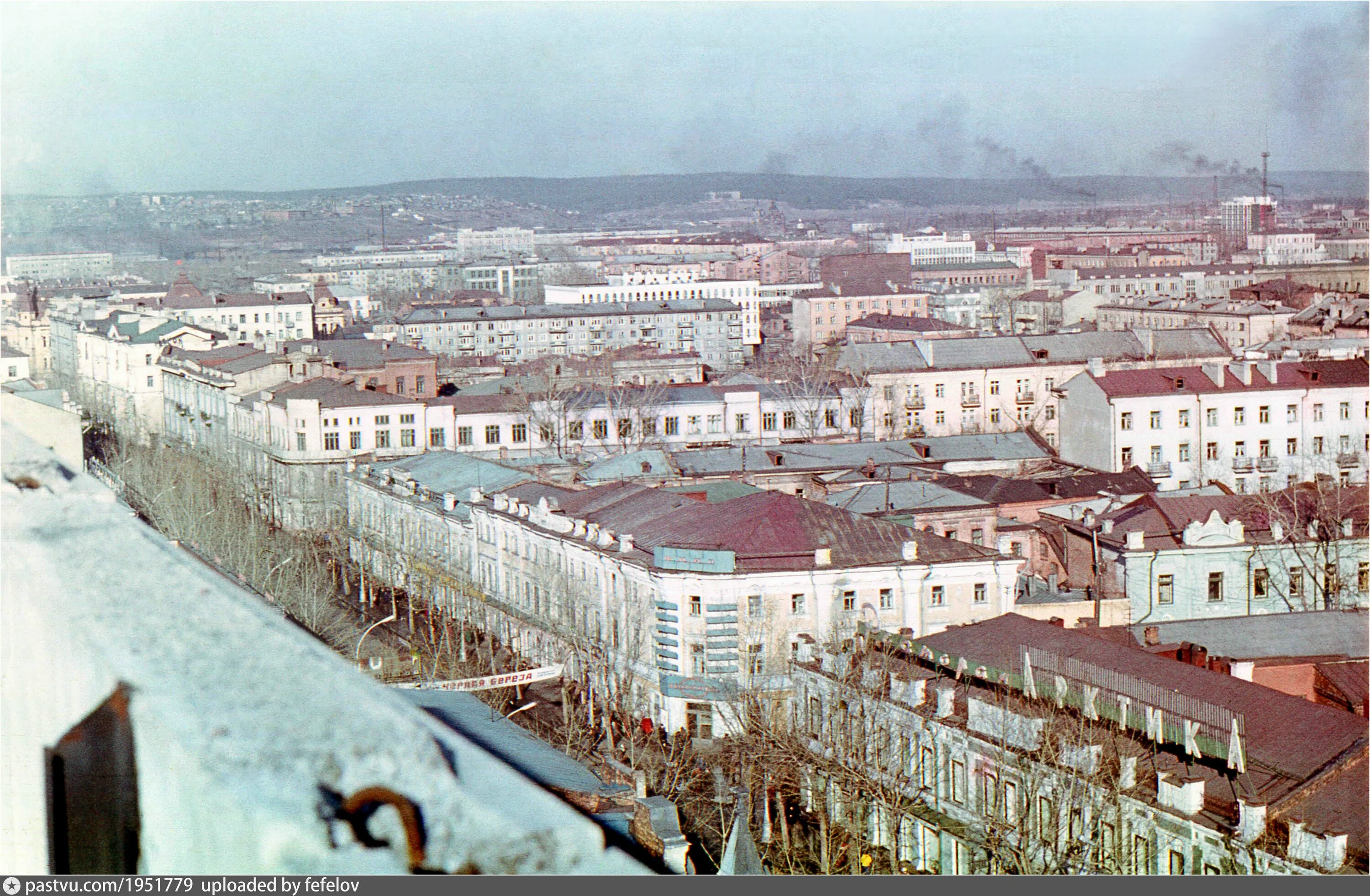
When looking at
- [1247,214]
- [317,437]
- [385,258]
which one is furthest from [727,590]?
[385,258]

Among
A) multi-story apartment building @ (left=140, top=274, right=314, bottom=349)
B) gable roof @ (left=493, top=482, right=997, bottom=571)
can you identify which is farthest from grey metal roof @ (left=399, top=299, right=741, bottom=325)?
gable roof @ (left=493, top=482, right=997, bottom=571)

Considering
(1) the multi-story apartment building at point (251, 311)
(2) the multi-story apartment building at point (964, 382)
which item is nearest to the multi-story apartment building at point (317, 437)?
(2) the multi-story apartment building at point (964, 382)

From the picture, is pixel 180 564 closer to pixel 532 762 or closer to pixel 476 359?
pixel 532 762

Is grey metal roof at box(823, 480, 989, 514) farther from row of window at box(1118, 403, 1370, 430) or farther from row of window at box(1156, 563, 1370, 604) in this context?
row of window at box(1118, 403, 1370, 430)

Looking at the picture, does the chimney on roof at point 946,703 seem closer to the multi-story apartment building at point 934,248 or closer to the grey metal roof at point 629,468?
the grey metal roof at point 629,468

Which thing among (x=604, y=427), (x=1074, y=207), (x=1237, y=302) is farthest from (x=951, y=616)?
(x=1074, y=207)

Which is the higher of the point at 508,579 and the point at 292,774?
the point at 292,774
